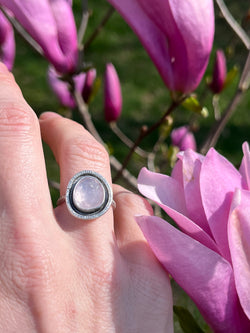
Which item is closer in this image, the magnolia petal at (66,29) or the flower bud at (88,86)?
the magnolia petal at (66,29)

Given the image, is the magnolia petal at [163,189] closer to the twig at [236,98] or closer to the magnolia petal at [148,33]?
the magnolia petal at [148,33]

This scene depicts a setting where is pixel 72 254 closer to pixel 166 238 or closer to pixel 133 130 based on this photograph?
pixel 166 238

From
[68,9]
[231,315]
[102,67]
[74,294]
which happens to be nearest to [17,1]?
[68,9]

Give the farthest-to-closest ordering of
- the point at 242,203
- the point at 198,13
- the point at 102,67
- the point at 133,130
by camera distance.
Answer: the point at 102,67 → the point at 133,130 → the point at 198,13 → the point at 242,203

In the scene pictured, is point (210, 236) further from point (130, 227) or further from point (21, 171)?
point (21, 171)

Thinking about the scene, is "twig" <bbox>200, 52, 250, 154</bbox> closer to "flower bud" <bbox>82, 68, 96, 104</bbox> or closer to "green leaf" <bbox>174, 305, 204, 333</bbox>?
"flower bud" <bbox>82, 68, 96, 104</bbox>

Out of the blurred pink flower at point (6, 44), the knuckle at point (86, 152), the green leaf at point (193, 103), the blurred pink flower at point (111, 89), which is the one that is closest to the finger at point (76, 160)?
the knuckle at point (86, 152)

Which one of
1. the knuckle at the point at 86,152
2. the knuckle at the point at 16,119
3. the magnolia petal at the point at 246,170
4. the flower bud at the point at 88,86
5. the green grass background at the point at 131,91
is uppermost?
the magnolia petal at the point at 246,170

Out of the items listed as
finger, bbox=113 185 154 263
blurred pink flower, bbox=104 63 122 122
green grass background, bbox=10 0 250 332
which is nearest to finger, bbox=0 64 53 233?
finger, bbox=113 185 154 263
